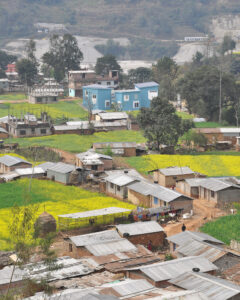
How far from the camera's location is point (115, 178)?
46250 mm

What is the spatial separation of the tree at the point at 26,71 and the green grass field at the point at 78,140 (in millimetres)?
38993

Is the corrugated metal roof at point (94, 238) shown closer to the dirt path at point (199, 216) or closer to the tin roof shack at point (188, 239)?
the tin roof shack at point (188, 239)

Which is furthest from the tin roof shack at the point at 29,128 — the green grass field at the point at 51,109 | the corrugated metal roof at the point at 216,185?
the corrugated metal roof at the point at 216,185

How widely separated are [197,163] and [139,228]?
22388 millimetres

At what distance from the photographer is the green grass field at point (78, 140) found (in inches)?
2542

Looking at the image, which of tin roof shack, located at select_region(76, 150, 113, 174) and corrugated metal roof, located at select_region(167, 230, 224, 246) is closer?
corrugated metal roof, located at select_region(167, 230, 224, 246)

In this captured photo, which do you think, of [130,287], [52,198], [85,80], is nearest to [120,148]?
[52,198]

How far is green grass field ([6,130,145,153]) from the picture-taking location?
6456 centimetres

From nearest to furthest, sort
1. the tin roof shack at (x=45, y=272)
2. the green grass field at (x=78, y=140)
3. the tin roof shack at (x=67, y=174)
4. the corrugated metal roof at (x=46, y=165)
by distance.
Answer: the tin roof shack at (x=45, y=272) → the tin roof shack at (x=67, y=174) → the corrugated metal roof at (x=46, y=165) → the green grass field at (x=78, y=140)

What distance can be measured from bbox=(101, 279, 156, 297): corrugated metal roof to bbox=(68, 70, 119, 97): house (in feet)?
260

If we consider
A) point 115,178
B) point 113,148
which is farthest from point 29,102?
point 115,178

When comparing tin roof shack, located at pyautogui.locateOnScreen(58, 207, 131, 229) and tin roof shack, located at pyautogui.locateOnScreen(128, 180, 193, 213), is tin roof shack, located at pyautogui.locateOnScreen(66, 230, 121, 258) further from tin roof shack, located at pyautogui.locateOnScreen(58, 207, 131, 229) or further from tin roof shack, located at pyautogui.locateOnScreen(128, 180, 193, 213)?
tin roof shack, located at pyautogui.locateOnScreen(128, 180, 193, 213)

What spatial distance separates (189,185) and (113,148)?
15828 mm

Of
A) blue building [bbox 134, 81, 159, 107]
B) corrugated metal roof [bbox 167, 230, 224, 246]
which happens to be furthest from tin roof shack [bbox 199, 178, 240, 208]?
blue building [bbox 134, 81, 159, 107]
